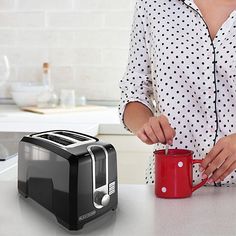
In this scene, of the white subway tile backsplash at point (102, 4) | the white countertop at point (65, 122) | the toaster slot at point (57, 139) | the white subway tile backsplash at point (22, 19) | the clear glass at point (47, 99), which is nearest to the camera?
the toaster slot at point (57, 139)

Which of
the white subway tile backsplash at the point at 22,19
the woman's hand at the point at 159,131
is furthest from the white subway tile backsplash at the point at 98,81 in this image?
the woman's hand at the point at 159,131

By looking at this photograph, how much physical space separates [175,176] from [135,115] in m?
0.38

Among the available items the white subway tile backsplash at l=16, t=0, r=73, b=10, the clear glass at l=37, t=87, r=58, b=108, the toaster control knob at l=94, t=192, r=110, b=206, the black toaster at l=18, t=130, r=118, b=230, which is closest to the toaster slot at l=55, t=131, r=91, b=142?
the black toaster at l=18, t=130, r=118, b=230

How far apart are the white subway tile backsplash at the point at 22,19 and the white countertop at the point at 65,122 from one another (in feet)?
1.86

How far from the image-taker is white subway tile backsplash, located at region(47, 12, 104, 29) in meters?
3.29

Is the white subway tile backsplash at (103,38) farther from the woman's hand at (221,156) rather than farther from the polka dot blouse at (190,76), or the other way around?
the woman's hand at (221,156)

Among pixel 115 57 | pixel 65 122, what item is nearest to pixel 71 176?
pixel 65 122

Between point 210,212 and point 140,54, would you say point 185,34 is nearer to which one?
point 140,54

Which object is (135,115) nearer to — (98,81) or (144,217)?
(144,217)

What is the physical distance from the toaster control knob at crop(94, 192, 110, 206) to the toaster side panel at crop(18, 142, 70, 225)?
0.07 m

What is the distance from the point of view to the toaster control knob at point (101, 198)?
122cm

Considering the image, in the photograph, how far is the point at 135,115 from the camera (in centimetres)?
173

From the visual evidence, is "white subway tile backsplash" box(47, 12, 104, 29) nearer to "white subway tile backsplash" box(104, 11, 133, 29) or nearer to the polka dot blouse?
"white subway tile backsplash" box(104, 11, 133, 29)

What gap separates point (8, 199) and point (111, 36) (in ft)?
6.54
